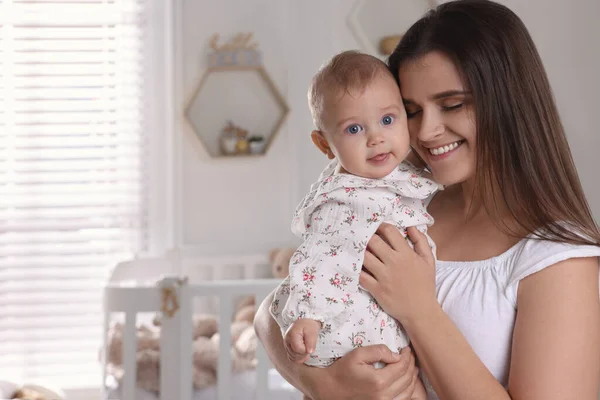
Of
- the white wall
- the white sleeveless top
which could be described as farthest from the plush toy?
the white sleeveless top

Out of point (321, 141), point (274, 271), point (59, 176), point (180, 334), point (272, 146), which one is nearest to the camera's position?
point (321, 141)

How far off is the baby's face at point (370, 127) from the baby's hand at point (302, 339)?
0.29m

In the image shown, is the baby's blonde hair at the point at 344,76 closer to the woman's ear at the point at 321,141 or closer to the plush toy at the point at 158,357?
the woman's ear at the point at 321,141

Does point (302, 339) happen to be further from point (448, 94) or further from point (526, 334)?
point (448, 94)

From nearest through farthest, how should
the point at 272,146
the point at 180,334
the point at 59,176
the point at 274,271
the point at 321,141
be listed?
the point at 321,141 < the point at 180,334 < the point at 274,271 < the point at 59,176 < the point at 272,146

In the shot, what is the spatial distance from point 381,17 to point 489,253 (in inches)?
97.1

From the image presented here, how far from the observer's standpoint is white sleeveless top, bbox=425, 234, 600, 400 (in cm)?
116

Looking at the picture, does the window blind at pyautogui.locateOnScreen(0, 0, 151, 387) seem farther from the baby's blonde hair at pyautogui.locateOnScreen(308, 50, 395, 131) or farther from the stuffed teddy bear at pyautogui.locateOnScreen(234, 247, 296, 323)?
the baby's blonde hair at pyautogui.locateOnScreen(308, 50, 395, 131)

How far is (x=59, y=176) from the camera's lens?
138 inches

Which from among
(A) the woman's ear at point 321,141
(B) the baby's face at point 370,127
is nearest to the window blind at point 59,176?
(A) the woman's ear at point 321,141

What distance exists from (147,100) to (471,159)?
2.55m

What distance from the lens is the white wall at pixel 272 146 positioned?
3547 mm

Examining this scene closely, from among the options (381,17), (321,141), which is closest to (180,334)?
(321,141)

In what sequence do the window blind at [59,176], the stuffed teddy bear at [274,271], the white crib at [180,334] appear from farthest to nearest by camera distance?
the window blind at [59,176] < the stuffed teddy bear at [274,271] < the white crib at [180,334]
